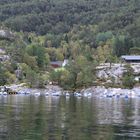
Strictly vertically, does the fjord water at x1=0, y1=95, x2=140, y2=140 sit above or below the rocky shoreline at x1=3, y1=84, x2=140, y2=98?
above

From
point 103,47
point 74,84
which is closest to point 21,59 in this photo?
point 74,84

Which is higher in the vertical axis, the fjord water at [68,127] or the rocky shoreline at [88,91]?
the fjord water at [68,127]

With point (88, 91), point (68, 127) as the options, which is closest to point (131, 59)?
point (88, 91)

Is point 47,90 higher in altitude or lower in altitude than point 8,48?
lower

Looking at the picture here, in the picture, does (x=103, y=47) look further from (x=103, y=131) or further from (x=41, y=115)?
(x=103, y=131)

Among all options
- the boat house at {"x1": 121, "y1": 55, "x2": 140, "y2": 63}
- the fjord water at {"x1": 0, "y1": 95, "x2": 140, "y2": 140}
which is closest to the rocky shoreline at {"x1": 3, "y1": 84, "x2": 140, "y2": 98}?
the boat house at {"x1": 121, "y1": 55, "x2": 140, "y2": 63}

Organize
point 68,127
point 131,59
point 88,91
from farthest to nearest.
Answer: point 131,59, point 88,91, point 68,127

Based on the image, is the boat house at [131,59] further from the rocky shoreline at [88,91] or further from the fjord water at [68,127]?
the fjord water at [68,127]

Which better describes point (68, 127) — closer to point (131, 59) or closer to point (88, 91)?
point (88, 91)

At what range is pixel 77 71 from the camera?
138 metres

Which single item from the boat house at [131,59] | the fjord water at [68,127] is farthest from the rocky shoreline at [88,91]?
the fjord water at [68,127]

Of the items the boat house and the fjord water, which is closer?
the fjord water

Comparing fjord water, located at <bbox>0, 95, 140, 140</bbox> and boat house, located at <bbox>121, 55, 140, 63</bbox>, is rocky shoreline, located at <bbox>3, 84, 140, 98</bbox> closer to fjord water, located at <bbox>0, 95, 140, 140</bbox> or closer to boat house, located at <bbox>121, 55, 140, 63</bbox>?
boat house, located at <bbox>121, 55, 140, 63</bbox>

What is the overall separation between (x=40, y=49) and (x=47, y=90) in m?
36.7
